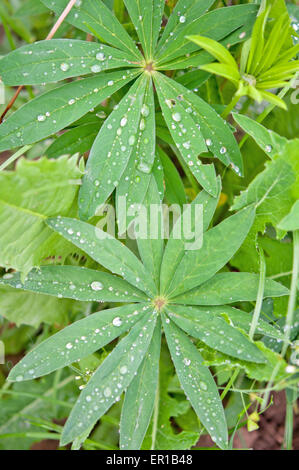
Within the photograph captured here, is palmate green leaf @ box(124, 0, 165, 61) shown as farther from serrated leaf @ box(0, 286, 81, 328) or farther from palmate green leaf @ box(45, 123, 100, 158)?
serrated leaf @ box(0, 286, 81, 328)

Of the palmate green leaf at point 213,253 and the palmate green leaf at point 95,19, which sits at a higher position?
the palmate green leaf at point 95,19

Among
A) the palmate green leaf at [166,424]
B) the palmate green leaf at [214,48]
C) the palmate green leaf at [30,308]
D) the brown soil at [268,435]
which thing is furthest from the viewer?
the brown soil at [268,435]

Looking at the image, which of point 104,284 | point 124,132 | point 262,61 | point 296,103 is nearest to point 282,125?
point 296,103

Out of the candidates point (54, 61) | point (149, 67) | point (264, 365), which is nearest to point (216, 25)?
point (149, 67)

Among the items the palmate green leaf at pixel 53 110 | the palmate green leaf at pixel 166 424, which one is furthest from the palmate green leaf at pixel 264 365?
the palmate green leaf at pixel 53 110

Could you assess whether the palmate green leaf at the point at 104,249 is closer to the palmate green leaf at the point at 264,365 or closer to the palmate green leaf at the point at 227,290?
the palmate green leaf at the point at 227,290

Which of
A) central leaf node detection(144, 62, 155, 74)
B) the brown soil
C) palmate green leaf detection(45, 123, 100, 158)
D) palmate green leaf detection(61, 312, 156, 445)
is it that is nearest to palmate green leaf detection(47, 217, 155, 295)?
palmate green leaf detection(61, 312, 156, 445)

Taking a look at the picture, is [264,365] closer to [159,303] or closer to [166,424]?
[159,303]
